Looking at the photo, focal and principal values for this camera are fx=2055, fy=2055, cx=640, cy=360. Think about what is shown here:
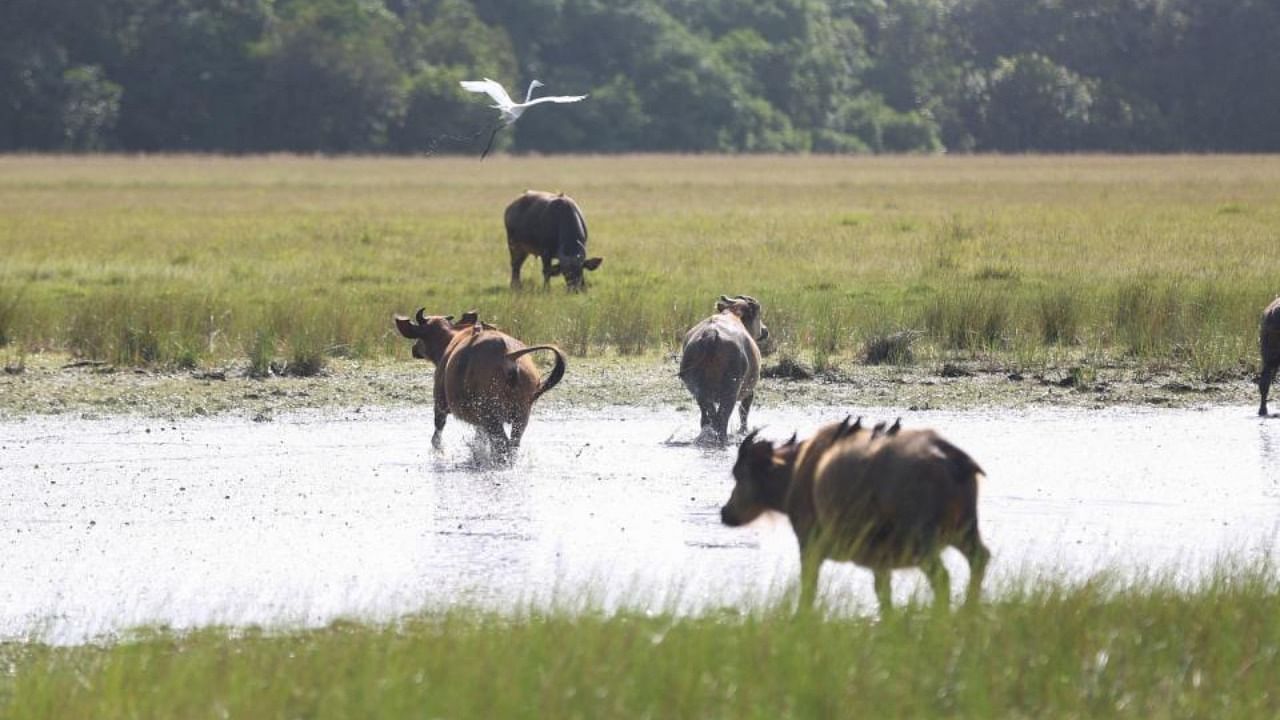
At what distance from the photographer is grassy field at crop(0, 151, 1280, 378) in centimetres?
1709

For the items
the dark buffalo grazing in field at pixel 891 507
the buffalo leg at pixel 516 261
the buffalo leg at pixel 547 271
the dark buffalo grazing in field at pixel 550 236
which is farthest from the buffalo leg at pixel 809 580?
the buffalo leg at pixel 516 261

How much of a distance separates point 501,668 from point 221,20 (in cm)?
7496

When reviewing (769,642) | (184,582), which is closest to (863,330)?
(184,582)

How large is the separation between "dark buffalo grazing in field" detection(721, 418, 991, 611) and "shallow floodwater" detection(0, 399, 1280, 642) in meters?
0.24

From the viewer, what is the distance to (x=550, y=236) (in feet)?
76.8

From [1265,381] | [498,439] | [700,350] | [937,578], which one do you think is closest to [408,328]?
[498,439]

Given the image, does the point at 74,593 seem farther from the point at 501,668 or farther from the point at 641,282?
the point at 641,282

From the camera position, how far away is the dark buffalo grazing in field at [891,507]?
23.5 feet

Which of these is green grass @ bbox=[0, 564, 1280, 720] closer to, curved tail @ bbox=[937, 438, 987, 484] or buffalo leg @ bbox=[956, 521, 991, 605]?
buffalo leg @ bbox=[956, 521, 991, 605]

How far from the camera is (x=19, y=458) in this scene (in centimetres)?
1234

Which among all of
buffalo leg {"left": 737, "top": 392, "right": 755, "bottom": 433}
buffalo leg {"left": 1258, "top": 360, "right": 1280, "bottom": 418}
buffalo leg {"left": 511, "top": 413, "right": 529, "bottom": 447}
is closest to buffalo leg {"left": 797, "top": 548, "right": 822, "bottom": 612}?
buffalo leg {"left": 511, "top": 413, "right": 529, "bottom": 447}

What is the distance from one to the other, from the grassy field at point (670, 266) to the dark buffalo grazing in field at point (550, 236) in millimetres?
419

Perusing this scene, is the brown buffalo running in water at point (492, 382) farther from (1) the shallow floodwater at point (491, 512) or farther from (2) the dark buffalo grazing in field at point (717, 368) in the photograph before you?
(2) the dark buffalo grazing in field at point (717, 368)

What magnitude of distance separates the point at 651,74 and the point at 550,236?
62.4m
